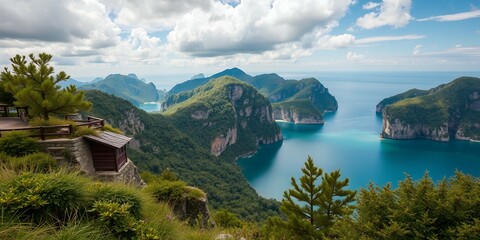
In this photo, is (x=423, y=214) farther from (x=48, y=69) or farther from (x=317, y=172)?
(x=48, y=69)

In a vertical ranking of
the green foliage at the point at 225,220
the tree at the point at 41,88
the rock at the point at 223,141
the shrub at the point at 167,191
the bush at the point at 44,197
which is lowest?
the rock at the point at 223,141

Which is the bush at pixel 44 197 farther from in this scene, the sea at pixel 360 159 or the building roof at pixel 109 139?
the sea at pixel 360 159

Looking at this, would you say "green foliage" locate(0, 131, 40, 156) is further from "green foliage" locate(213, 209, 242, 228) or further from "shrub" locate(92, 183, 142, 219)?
"green foliage" locate(213, 209, 242, 228)

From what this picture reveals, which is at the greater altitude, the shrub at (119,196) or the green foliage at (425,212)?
the shrub at (119,196)

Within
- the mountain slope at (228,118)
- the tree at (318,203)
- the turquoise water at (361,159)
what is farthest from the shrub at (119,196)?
the mountain slope at (228,118)

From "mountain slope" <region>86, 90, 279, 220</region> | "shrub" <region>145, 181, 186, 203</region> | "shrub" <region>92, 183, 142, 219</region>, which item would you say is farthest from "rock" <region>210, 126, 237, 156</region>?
"shrub" <region>92, 183, 142, 219</region>

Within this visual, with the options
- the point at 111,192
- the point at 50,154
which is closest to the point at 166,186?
the point at 50,154

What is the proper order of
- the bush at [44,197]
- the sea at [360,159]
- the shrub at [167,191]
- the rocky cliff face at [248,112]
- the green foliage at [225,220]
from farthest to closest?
the rocky cliff face at [248,112] → the sea at [360,159] → the green foliage at [225,220] → the shrub at [167,191] → the bush at [44,197]
